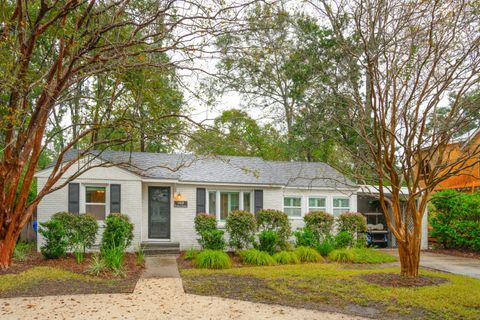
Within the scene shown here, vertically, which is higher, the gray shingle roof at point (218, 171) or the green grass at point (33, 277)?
the gray shingle roof at point (218, 171)

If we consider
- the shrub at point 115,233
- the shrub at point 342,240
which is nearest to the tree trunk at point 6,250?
the shrub at point 115,233

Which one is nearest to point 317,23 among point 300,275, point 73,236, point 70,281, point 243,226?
point 243,226

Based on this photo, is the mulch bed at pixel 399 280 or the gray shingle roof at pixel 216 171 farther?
the gray shingle roof at pixel 216 171

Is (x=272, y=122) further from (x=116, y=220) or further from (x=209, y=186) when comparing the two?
(x=116, y=220)

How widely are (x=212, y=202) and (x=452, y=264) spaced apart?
820 cm

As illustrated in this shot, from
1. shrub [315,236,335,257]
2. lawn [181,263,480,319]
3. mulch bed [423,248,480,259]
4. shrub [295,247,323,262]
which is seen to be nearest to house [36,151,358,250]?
shrub [315,236,335,257]

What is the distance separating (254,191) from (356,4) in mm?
8073

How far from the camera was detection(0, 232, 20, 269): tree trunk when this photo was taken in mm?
9242

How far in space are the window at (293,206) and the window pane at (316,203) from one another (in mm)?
424

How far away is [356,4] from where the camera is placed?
8484mm

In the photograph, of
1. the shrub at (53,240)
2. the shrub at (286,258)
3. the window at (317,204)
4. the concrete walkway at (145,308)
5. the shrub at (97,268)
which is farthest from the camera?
the window at (317,204)

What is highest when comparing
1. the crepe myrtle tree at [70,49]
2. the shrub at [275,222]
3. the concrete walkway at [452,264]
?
the crepe myrtle tree at [70,49]

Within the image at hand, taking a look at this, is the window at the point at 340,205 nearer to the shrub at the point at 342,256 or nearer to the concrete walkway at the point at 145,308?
the shrub at the point at 342,256

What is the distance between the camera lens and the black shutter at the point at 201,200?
1410 cm
